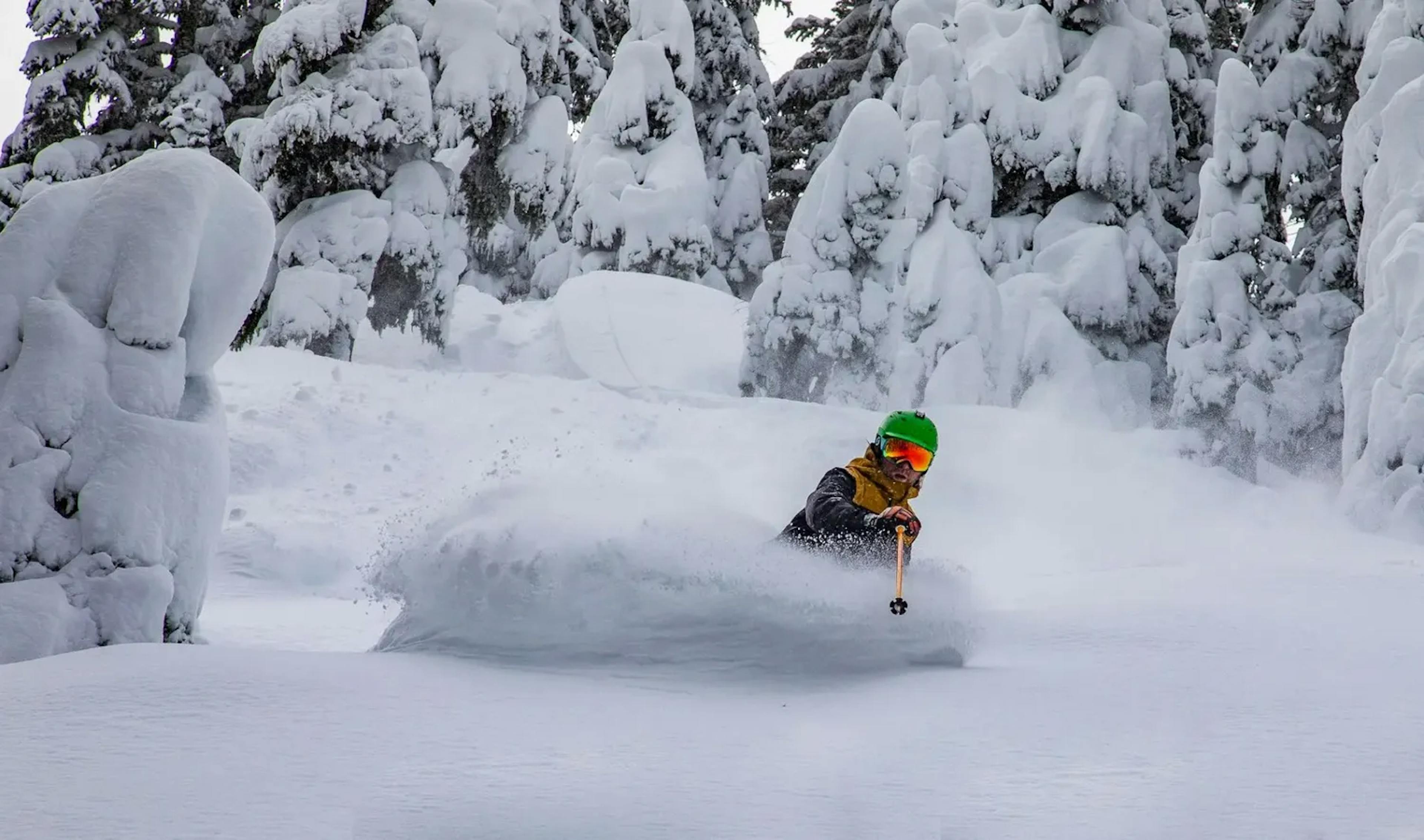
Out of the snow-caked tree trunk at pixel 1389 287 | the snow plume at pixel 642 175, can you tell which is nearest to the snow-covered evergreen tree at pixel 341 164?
the snow plume at pixel 642 175

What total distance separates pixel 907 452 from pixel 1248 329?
12.7m

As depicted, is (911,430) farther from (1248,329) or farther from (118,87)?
(118,87)

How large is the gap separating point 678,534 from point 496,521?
2.57 ft

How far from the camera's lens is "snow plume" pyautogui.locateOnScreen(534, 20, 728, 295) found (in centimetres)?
2478

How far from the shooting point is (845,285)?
19.0 meters

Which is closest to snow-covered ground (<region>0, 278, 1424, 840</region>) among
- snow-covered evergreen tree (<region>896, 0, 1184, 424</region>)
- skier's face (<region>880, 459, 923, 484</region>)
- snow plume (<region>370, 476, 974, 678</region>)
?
snow plume (<region>370, 476, 974, 678</region>)

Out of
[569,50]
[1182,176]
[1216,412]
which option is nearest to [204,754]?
[1216,412]

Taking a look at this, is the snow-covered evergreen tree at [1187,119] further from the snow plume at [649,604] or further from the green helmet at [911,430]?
the snow plume at [649,604]

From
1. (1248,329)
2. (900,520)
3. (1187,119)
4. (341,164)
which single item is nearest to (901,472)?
(900,520)

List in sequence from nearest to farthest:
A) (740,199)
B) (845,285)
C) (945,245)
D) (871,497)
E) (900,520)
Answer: (900,520) < (871,497) < (945,245) < (845,285) < (740,199)

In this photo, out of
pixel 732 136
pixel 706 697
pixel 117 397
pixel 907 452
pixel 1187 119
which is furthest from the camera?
pixel 732 136

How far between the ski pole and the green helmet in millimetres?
649

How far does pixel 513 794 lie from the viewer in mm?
3211

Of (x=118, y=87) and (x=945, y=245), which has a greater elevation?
(x=118, y=87)
